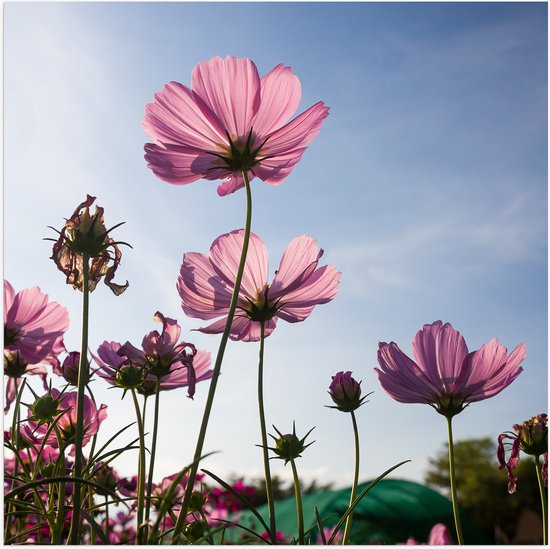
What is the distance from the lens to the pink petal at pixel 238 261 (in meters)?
0.62

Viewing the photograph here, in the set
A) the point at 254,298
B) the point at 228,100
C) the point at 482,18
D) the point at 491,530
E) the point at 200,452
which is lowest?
the point at 491,530

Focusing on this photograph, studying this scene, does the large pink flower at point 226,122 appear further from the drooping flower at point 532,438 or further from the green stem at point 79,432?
the drooping flower at point 532,438

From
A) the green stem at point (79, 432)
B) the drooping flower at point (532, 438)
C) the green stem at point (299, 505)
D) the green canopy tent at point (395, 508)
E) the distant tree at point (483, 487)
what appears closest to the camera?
the green stem at point (79, 432)

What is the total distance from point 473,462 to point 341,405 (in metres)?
13.3

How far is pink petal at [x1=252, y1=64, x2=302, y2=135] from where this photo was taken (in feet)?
1.74

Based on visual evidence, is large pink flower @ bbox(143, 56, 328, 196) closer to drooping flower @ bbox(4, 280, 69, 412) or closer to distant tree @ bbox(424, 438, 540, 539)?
drooping flower @ bbox(4, 280, 69, 412)

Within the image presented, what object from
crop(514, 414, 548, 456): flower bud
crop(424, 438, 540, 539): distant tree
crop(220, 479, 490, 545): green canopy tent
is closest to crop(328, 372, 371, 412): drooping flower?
crop(514, 414, 548, 456): flower bud

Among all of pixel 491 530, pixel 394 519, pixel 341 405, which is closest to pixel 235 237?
pixel 341 405

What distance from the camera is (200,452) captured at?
357 mm

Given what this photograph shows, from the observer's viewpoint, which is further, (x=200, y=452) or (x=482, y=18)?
(x=482, y=18)

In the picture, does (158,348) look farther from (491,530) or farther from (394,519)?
(491,530)

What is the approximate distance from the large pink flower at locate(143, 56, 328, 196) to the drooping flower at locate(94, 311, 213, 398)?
0.16m

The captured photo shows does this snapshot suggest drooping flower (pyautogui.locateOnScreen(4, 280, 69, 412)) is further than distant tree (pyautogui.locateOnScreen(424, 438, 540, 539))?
No

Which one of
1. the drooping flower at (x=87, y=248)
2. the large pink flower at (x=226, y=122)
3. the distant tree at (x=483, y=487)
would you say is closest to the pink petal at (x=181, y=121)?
the large pink flower at (x=226, y=122)
